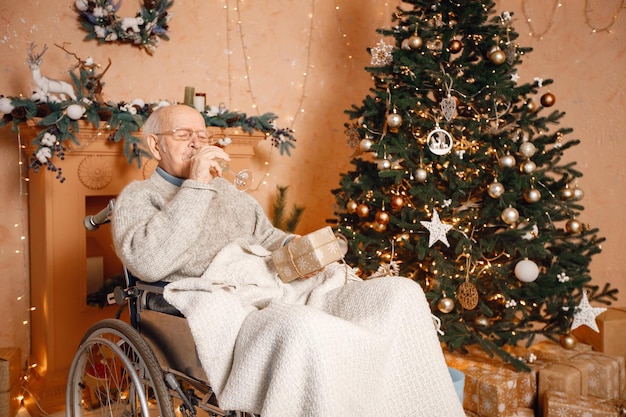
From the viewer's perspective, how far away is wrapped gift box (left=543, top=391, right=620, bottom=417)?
2383 millimetres

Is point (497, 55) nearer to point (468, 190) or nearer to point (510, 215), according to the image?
point (468, 190)

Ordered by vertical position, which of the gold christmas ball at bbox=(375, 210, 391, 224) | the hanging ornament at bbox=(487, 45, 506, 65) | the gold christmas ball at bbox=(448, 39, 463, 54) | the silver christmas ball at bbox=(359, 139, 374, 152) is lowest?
the gold christmas ball at bbox=(375, 210, 391, 224)

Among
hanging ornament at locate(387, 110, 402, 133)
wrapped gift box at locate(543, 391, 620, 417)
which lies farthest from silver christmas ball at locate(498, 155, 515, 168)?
wrapped gift box at locate(543, 391, 620, 417)

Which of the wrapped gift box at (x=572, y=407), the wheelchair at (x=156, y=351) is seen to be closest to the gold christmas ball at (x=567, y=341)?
the wrapped gift box at (x=572, y=407)

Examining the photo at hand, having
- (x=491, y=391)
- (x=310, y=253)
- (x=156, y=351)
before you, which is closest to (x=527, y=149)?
(x=491, y=391)

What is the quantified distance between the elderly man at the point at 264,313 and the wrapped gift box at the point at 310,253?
0.30 feet

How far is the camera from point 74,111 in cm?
260

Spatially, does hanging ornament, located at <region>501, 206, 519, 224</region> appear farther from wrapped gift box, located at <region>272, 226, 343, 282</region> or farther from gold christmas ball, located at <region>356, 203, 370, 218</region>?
wrapped gift box, located at <region>272, 226, 343, 282</region>

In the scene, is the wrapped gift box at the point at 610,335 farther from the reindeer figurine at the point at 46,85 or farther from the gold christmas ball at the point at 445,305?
the reindeer figurine at the point at 46,85

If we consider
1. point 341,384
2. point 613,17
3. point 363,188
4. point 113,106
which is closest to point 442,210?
point 363,188

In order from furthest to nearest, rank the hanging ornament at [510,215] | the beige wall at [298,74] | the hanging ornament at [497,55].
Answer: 1. the beige wall at [298,74]
2. the hanging ornament at [497,55]
3. the hanging ornament at [510,215]

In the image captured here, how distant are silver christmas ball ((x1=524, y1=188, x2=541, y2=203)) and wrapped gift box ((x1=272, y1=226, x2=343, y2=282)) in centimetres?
123

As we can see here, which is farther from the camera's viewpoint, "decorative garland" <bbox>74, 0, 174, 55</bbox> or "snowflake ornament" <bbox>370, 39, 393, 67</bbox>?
"decorative garland" <bbox>74, 0, 174, 55</bbox>

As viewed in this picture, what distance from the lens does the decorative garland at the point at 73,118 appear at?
2.58 metres
